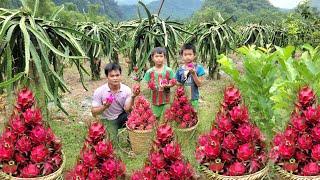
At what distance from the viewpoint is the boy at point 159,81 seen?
16.5 ft

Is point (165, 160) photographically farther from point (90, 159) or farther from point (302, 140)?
point (302, 140)

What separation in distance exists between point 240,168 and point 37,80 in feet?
7.49

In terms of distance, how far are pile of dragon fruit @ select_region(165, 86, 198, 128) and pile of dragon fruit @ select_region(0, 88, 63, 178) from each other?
178 centimetres

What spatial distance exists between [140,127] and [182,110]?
501mm

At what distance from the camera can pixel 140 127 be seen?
15.5 feet

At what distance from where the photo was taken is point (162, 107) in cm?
531

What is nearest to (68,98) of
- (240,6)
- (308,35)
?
(308,35)

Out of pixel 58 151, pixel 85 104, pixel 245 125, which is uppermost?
pixel 245 125

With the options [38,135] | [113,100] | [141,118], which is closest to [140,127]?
[141,118]

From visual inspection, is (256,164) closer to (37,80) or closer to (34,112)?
(34,112)

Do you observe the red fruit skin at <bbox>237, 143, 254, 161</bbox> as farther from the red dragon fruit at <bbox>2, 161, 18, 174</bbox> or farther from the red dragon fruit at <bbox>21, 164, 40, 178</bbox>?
the red dragon fruit at <bbox>2, 161, 18, 174</bbox>

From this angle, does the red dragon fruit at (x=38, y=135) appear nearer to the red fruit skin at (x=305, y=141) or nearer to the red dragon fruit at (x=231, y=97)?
the red dragon fruit at (x=231, y=97)

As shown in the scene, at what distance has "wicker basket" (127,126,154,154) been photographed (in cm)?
469

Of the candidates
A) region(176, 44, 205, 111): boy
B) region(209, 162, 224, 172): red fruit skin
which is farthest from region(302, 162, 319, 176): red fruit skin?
region(176, 44, 205, 111): boy
